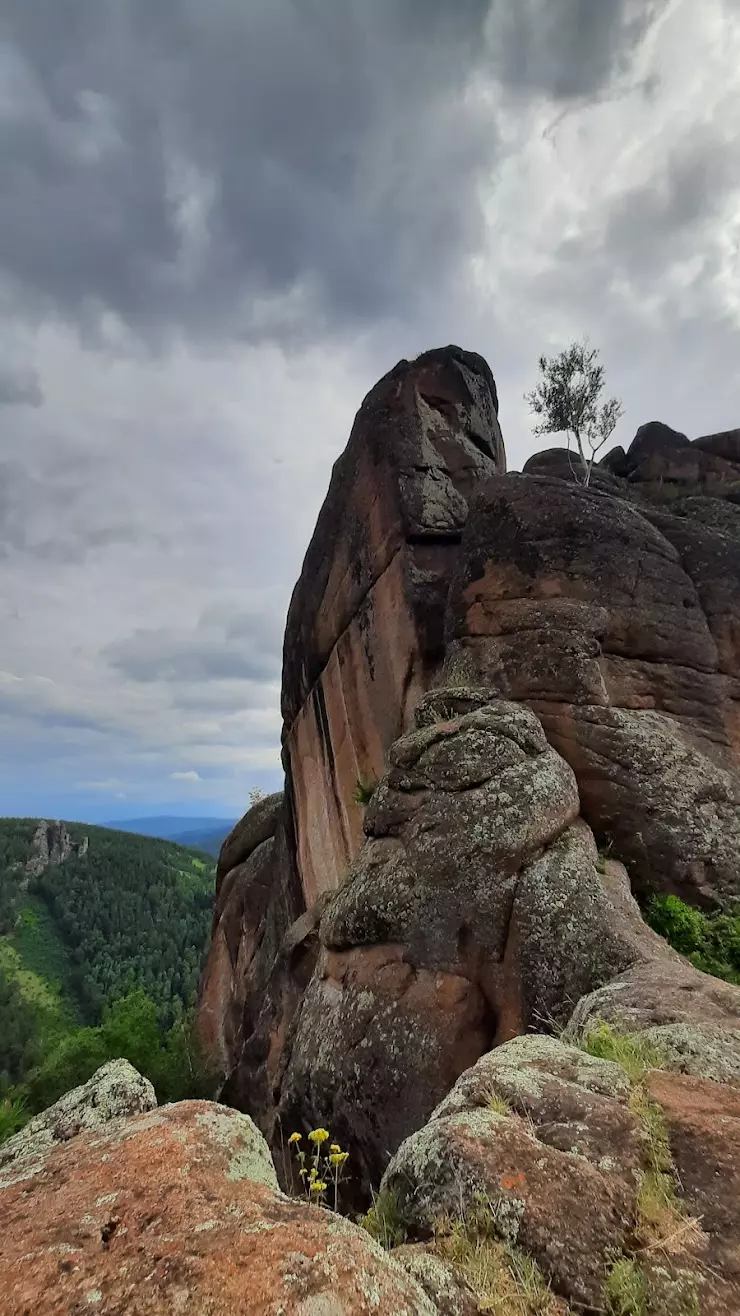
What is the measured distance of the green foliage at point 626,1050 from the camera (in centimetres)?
515

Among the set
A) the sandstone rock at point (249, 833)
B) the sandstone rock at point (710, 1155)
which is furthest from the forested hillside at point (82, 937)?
the sandstone rock at point (710, 1155)

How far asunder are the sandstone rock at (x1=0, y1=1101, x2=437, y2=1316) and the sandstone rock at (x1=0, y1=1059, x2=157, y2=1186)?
85 cm

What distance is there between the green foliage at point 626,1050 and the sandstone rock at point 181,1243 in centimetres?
277

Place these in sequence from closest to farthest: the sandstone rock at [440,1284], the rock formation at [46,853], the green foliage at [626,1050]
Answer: the sandstone rock at [440,1284]
the green foliage at [626,1050]
the rock formation at [46,853]

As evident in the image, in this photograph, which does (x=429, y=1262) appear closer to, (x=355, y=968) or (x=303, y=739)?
(x=355, y=968)

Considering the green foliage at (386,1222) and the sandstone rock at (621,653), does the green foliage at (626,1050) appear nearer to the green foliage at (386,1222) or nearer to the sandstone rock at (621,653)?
the green foliage at (386,1222)

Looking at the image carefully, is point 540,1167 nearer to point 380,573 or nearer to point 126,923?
point 380,573

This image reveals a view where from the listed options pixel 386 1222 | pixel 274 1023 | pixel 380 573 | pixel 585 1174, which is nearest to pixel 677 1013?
pixel 585 1174

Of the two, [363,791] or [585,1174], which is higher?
[363,791]

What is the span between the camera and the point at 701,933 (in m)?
11.5

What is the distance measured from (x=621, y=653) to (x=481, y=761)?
628cm

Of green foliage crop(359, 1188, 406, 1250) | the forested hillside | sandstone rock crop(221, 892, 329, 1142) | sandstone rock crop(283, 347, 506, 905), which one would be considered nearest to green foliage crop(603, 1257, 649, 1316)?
green foliage crop(359, 1188, 406, 1250)

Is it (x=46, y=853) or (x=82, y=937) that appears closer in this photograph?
(x=82, y=937)

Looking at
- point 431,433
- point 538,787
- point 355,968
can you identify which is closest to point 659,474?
point 431,433
